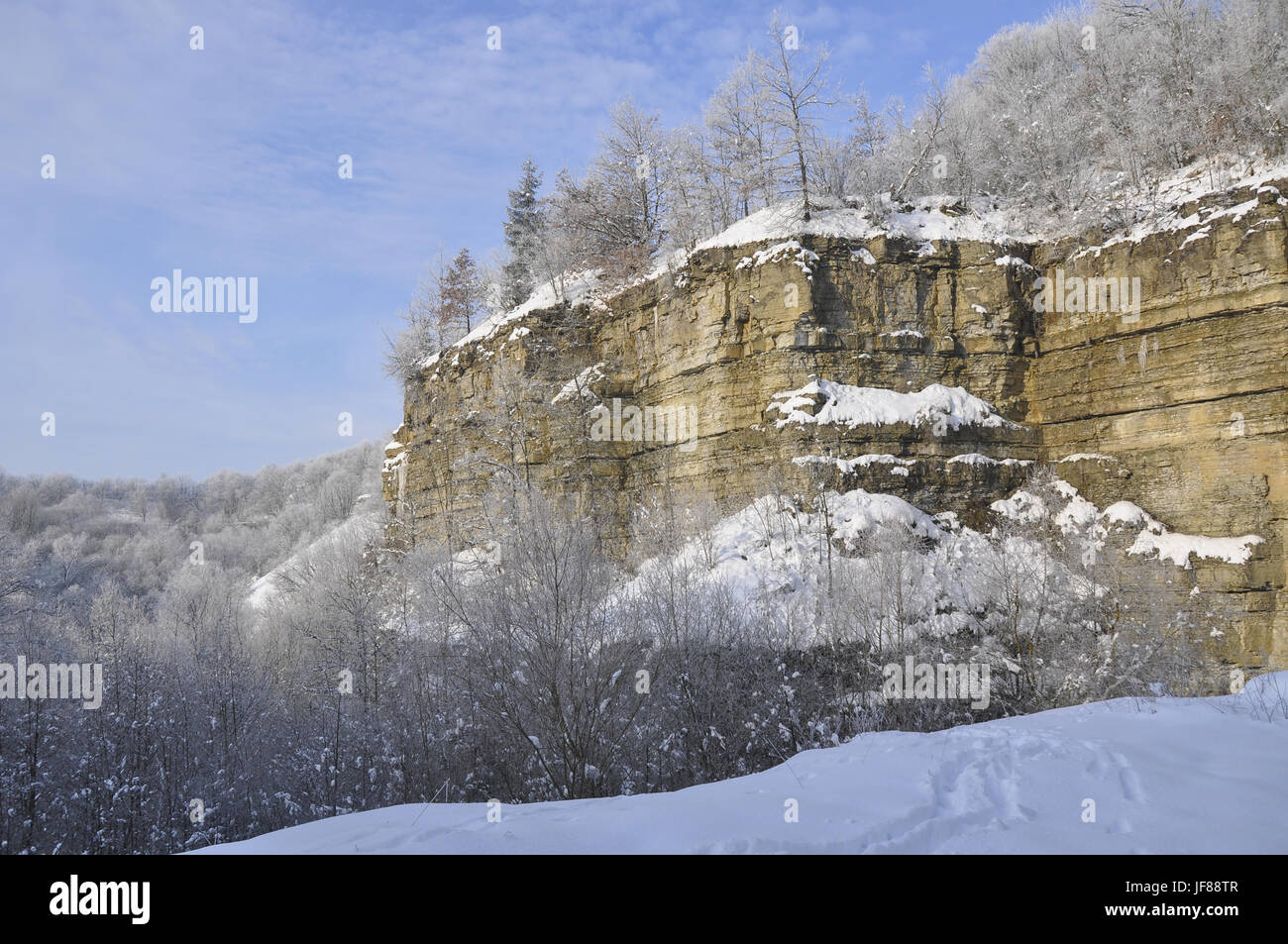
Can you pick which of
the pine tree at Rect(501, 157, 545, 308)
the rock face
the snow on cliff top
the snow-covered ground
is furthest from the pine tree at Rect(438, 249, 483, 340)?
the snow-covered ground

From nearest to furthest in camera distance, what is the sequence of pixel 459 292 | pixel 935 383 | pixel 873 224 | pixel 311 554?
1. pixel 935 383
2. pixel 873 224
3. pixel 459 292
4. pixel 311 554

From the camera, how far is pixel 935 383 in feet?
84.1

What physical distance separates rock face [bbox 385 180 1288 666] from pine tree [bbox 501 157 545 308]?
24.0 ft

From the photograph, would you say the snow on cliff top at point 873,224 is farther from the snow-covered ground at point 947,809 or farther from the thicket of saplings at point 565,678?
the snow-covered ground at point 947,809

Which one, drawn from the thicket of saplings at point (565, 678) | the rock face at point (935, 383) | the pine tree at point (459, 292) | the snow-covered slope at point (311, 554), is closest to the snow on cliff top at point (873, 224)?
the rock face at point (935, 383)

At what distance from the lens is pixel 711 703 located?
66.6 ft

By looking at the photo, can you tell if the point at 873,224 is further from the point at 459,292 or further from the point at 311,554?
the point at 311,554

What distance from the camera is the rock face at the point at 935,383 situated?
20.7 m

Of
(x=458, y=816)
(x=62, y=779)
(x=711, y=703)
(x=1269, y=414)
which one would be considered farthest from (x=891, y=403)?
(x=62, y=779)

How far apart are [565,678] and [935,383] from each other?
16684mm

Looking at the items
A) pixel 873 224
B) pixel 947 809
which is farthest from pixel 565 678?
pixel 873 224

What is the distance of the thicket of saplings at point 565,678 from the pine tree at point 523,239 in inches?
608

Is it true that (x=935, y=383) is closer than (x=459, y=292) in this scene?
Yes
